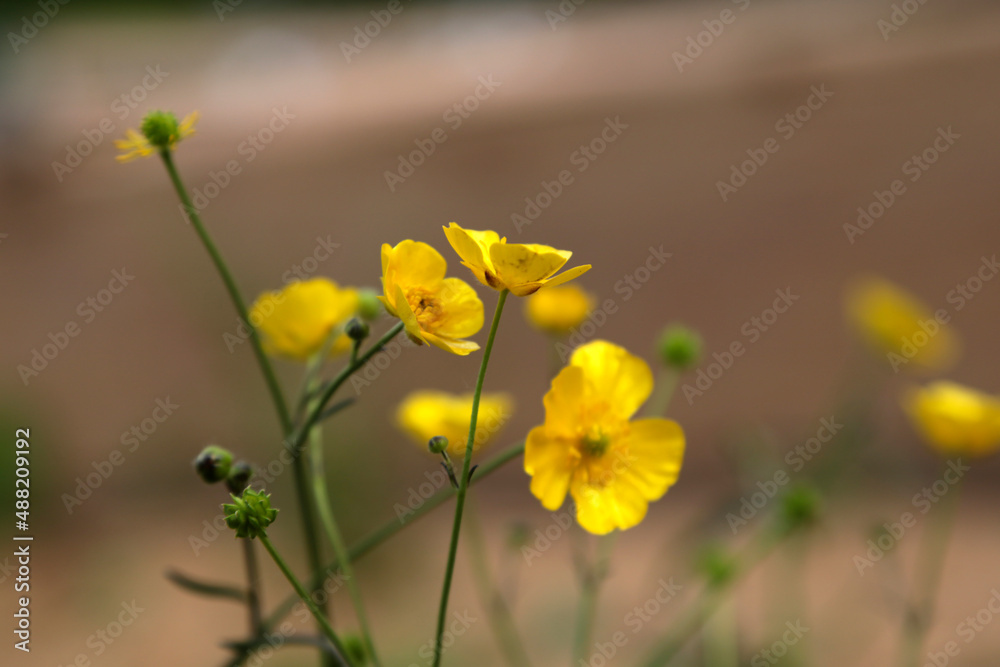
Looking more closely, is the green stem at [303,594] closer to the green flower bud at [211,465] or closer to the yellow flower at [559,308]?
the green flower bud at [211,465]

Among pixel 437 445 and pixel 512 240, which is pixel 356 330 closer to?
pixel 437 445

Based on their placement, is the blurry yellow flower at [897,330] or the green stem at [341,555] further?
the blurry yellow flower at [897,330]

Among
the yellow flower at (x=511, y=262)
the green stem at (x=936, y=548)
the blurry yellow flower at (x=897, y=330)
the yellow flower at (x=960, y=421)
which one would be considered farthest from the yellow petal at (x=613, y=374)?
the green stem at (x=936, y=548)

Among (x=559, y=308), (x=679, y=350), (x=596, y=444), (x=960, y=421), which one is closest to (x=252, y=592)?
(x=596, y=444)

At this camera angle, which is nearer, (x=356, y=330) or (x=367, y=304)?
(x=356, y=330)

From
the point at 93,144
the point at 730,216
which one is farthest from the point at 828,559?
the point at 93,144

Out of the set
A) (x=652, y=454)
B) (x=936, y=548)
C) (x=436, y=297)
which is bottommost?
(x=936, y=548)

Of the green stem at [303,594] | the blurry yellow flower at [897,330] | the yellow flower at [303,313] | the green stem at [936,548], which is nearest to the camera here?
the green stem at [303,594]
